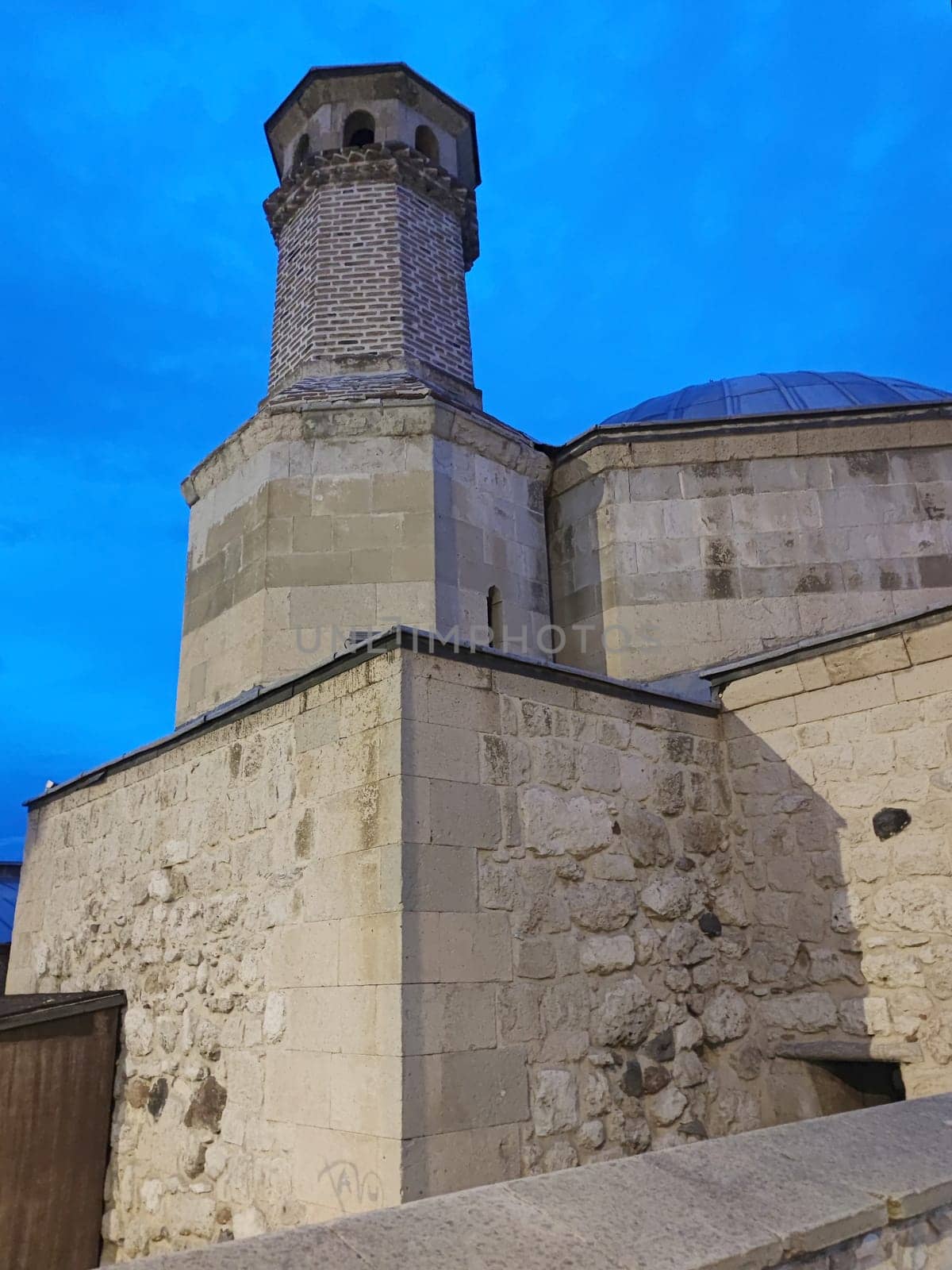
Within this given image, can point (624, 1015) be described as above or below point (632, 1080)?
above

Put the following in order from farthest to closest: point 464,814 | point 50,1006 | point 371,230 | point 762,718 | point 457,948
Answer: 1. point 371,230
2. point 762,718
3. point 50,1006
4. point 464,814
5. point 457,948

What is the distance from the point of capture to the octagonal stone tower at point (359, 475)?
25.3ft

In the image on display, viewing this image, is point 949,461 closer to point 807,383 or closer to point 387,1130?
point 807,383

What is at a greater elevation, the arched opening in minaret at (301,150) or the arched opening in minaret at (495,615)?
the arched opening in minaret at (301,150)

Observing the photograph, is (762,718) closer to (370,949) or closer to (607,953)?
(607,953)

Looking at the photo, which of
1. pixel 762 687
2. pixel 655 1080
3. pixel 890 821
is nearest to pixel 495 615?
pixel 762 687

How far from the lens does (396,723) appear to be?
13.4 ft

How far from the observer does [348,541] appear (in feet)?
25.7

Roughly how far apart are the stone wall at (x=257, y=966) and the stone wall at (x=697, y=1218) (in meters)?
1.62

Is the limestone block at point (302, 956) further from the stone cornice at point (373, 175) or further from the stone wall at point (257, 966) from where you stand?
the stone cornice at point (373, 175)

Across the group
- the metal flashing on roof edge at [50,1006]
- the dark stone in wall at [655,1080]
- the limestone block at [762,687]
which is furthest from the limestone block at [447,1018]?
the metal flashing on roof edge at [50,1006]

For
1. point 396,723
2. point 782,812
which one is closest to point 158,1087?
point 396,723

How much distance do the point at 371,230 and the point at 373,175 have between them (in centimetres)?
73

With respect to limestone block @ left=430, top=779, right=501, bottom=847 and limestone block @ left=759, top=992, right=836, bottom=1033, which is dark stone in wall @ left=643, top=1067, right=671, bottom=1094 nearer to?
limestone block @ left=759, top=992, right=836, bottom=1033
